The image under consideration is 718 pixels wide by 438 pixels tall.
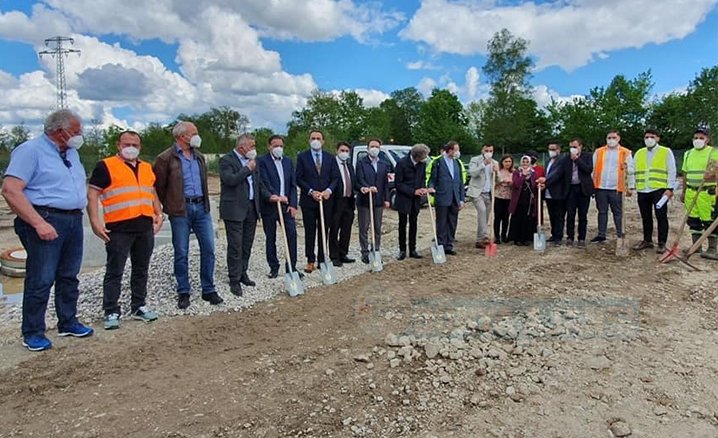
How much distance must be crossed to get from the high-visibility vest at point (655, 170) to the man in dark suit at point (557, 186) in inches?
37.0

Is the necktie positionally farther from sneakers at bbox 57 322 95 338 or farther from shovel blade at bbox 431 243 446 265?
sneakers at bbox 57 322 95 338

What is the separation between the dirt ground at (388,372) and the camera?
294cm

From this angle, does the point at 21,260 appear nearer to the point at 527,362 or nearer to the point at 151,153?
the point at 527,362

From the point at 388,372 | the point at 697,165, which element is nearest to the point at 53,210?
the point at 388,372

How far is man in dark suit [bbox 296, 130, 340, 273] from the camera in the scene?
6.39 metres

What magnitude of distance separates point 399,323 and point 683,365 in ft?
7.16

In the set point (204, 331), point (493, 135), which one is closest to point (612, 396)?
point (204, 331)

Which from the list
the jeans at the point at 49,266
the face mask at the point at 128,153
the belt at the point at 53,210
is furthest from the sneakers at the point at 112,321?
the face mask at the point at 128,153

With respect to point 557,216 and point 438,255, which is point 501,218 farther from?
point 438,255

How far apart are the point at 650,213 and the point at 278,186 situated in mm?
5357

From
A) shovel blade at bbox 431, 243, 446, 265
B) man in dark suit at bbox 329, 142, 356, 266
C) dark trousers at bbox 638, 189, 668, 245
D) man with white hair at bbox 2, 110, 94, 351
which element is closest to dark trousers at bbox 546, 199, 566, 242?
dark trousers at bbox 638, 189, 668, 245

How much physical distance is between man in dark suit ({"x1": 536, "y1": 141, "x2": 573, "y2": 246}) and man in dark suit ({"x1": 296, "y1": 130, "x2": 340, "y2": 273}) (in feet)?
11.3

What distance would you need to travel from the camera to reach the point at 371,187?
6750mm

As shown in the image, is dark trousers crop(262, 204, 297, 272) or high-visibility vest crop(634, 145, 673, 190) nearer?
dark trousers crop(262, 204, 297, 272)
